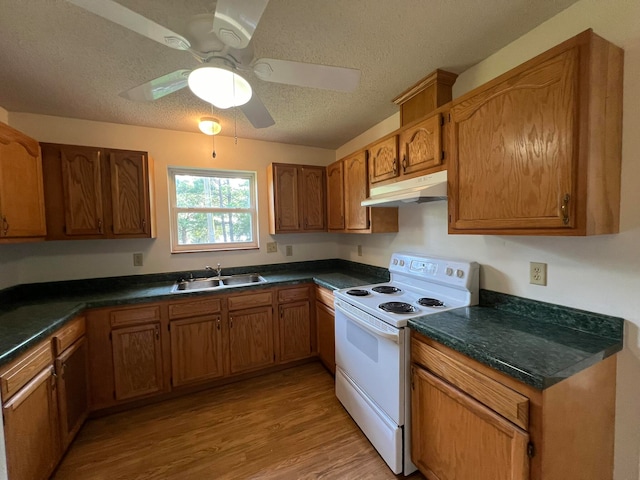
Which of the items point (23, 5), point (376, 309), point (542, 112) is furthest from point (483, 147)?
point (23, 5)

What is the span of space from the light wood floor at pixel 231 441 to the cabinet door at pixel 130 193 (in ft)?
4.90

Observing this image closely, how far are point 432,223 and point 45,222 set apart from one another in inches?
117

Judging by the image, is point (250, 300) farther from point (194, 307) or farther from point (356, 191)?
point (356, 191)

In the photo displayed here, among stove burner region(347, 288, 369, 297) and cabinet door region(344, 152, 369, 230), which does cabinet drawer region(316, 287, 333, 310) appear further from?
cabinet door region(344, 152, 369, 230)

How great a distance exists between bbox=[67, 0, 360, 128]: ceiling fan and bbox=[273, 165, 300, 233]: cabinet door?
4.34 ft

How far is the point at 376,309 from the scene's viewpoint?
1680 mm

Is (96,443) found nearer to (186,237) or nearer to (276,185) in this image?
(186,237)

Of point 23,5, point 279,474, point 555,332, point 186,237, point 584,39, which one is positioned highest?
point 23,5

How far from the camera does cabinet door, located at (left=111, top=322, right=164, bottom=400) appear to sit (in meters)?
2.06

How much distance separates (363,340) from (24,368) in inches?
72.2

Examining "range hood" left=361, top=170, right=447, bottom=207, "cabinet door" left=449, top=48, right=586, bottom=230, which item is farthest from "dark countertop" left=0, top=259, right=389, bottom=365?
"cabinet door" left=449, top=48, right=586, bottom=230

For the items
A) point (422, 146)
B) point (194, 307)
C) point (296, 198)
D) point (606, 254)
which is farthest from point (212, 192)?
point (606, 254)

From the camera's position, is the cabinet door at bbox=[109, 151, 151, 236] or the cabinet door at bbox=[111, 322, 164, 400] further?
the cabinet door at bbox=[109, 151, 151, 236]

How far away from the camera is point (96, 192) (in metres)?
2.17
